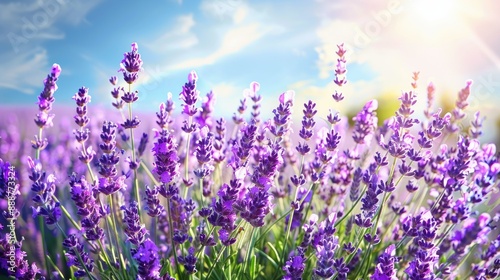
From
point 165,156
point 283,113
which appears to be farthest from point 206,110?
point 165,156

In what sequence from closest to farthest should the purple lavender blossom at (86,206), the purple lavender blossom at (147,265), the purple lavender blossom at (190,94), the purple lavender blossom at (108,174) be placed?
the purple lavender blossom at (147,265) < the purple lavender blossom at (86,206) < the purple lavender blossom at (108,174) < the purple lavender blossom at (190,94)

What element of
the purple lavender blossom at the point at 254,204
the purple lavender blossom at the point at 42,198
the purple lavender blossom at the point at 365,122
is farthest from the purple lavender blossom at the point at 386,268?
the purple lavender blossom at the point at 42,198

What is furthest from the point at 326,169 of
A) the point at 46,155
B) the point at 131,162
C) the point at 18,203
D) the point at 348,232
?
the point at 46,155

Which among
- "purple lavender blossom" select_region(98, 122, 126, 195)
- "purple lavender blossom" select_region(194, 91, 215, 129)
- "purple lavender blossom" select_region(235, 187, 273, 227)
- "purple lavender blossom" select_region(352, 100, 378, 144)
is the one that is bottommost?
"purple lavender blossom" select_region(235, 187, 273, 227)

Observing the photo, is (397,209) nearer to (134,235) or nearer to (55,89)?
(134,235)

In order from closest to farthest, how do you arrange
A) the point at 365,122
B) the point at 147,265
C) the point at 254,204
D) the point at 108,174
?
1. the point at 147,265
2. the point at 254,204
3. the point at 108,174
4. the point at 365,122

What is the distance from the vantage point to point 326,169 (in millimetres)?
2371

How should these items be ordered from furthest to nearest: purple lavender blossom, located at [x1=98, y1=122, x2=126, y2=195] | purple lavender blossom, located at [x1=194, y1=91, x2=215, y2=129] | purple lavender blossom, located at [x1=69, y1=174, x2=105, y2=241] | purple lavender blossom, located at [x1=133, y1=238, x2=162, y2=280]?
purple lavender blossom, located at [x1=194, y1=91, x2=215, y2=129] < purple lavender blossom, located at [x1=98, y1=122, x2=126, y2=195] < purple lavender blossom, located at [x1=69, y1=174, x2=105, y2=241] < purple lavender blossom, located at [x1=133, y1=238, x2=162, y2=280]

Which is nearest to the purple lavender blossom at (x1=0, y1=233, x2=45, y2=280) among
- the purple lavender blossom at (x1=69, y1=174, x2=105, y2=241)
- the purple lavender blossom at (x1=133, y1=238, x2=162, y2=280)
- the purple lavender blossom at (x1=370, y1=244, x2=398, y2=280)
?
the purple lavender blossom at (x1=69, y1=174, x2=105, y2=241)

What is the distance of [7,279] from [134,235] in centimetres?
157

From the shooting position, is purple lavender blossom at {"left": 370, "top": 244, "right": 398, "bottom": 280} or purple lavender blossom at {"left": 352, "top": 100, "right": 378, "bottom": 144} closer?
purple lavender blossom at {"left": 370, "top": 244, "right": 398, "bottom": 280}

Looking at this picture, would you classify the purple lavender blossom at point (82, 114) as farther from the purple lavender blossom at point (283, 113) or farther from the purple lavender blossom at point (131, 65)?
the purple lavender blossom at point (283, 113)

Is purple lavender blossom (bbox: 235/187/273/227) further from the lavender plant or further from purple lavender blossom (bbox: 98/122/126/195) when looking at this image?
purple lavender blossom (bbox: 98/122/126/195)

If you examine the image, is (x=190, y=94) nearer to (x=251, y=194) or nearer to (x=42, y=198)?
(x=251, y=194)
